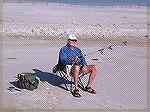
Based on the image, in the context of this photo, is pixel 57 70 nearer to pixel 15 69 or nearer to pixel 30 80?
pixel 30 80

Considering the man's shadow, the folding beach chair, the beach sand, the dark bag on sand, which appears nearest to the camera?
the beach sand

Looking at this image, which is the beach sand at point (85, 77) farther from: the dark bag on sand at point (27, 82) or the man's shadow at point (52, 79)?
the dark bag on sand at point (27, 82)

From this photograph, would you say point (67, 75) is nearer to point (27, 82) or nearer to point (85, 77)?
point (27, 82)

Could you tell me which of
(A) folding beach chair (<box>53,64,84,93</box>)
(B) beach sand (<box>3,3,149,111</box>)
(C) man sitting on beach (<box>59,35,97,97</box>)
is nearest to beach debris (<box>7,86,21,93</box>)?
(B) beach sand (<box>3,3,149,111</box>)

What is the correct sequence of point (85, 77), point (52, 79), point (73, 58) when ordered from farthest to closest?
point (85, 77) → point (52, 79) → point (73, 58)

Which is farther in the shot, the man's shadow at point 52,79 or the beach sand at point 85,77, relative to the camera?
the man's shadow at point 52,79

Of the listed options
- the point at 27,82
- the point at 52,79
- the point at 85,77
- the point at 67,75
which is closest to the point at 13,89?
the point at 27,82

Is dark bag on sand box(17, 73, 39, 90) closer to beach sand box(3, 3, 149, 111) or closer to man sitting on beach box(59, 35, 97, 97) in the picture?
beach sand box(3, 3, 149, 111)

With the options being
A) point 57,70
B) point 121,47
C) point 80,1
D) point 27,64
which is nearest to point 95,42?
point 121,47

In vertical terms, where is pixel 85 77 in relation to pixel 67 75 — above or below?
below

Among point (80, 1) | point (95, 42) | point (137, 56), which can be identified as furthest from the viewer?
point (80, 1)

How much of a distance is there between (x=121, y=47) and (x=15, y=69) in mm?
5885

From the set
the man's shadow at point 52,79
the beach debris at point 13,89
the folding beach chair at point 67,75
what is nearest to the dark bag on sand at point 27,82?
the beach debris at point 13,89

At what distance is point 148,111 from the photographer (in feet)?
25.5
